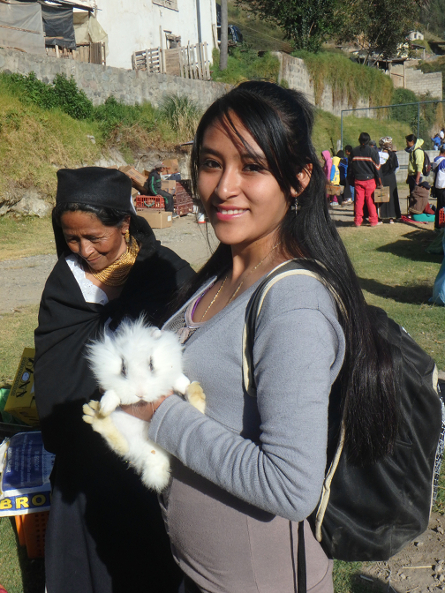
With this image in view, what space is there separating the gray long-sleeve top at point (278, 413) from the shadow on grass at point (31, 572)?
2245 mm

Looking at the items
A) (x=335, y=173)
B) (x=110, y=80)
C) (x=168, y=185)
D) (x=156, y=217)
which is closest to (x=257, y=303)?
(x=156, y=217)

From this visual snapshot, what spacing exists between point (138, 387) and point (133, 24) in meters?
28.9

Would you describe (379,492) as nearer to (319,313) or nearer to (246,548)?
(246,548)

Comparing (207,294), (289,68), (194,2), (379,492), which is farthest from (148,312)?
(194,2)

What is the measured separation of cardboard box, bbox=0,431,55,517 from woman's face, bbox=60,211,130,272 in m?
1.34

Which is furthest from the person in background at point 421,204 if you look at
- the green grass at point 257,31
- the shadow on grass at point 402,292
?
the green grass at point 257,31

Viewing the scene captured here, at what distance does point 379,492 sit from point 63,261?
5.55 feet

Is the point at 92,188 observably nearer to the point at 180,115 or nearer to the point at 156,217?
the point at 156,217

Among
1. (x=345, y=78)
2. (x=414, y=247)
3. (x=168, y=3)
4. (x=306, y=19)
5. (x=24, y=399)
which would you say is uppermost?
(x=306, y=19)

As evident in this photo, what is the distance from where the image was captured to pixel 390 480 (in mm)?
1348

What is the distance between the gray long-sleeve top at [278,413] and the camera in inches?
42.4

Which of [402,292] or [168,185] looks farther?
[168,185]

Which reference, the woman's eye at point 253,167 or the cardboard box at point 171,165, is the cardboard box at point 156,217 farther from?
the woman's eye at point 253,167

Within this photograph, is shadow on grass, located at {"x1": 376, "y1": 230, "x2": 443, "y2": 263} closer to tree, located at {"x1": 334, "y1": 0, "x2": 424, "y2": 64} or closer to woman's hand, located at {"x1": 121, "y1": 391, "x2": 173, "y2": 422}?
woman's hand, located at {"x1": 121, "y1": 391, "x2": 173, "y2": 422}
